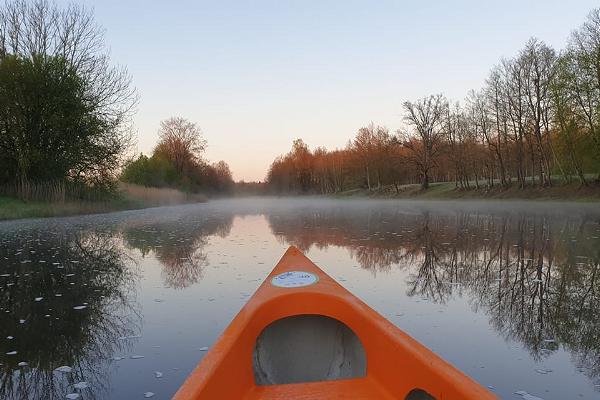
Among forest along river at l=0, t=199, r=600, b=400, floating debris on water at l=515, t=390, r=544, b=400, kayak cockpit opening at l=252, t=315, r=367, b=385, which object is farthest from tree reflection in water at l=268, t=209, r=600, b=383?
kayak cockpit opening at l=252, t=315, r=367, b=385

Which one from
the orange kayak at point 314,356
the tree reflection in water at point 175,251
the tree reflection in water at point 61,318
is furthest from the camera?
the tree reflection in water at point 175,251

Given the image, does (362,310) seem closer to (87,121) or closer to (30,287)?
(30,287)

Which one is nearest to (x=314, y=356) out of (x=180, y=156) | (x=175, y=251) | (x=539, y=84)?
(x=175, y=251)

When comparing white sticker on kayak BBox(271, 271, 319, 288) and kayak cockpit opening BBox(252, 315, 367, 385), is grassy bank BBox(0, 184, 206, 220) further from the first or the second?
kayak cockpit opening BBox(252, 315, 367, 385)

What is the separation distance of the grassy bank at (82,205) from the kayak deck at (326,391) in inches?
783

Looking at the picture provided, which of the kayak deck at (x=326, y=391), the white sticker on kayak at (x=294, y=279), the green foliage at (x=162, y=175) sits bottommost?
the kayak deck at (x=326, y=391)

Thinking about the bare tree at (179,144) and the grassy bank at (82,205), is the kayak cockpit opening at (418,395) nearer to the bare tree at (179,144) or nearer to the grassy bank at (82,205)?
the grassy bank at (82,205)

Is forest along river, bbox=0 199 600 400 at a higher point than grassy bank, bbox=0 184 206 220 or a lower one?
lower

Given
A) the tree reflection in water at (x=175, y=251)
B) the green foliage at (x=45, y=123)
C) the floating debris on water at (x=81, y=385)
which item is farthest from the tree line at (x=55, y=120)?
the floating debris on water at (x=81, y=385)

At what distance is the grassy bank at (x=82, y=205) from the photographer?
1825 cm

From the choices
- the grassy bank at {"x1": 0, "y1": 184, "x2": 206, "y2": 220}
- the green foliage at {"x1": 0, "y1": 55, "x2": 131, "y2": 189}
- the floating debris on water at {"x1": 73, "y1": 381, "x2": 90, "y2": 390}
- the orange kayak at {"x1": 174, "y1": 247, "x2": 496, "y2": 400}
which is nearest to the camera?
the orange kayak at {"x1": 174, "y1": 247, "x2": 496, "y2": 400}

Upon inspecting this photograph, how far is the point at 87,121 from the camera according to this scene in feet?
70.3

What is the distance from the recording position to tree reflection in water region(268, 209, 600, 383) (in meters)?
3.96

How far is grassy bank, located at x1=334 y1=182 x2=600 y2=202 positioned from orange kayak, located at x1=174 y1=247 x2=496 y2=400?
30.5 metres
